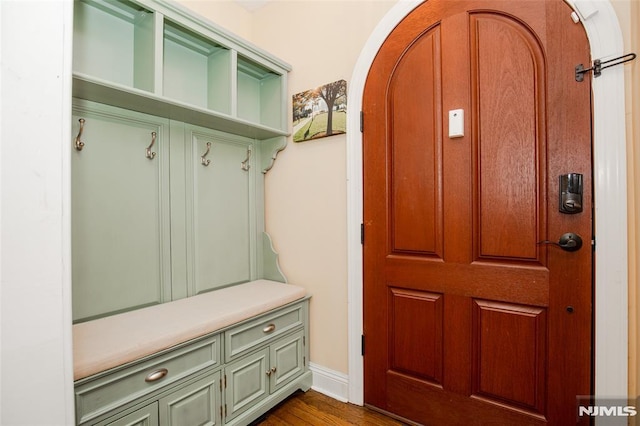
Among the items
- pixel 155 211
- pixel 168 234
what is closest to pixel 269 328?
pixel 168 234

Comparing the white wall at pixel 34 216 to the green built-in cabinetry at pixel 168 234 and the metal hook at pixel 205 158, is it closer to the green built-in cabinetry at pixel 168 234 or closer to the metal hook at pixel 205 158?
the green built-in cabinetry at pixel 168 234

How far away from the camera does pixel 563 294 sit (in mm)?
1292

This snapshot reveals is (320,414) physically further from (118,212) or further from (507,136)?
(507,136)

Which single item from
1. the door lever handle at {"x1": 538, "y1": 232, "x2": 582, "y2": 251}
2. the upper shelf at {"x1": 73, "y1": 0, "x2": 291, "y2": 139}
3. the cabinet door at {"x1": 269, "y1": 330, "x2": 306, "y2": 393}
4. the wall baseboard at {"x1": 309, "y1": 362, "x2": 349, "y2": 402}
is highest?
the upper shelf at {"x1": 73, "y1": 0, "x2": 291, "y2": 139}

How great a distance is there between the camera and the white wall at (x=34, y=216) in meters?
0.77

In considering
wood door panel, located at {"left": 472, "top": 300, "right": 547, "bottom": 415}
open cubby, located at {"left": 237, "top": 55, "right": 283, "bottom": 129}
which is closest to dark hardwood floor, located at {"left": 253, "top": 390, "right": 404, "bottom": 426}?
wood door panel, located at {"left": 472, "top": 300, "right": 547, "bottom": 415}

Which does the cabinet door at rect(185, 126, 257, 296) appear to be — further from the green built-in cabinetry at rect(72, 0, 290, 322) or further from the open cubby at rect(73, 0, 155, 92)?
the open cubby at rect(73, 0, 155, 92)

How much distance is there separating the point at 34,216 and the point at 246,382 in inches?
49.3

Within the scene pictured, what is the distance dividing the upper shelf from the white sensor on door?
1104mm

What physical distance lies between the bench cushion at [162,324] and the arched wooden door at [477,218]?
2.28 ft

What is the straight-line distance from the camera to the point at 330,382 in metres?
1.94

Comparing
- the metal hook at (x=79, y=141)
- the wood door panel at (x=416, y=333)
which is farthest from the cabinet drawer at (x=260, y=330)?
the metal hook at (x=79, y=141)

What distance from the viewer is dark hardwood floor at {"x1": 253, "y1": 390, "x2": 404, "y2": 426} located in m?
1.68

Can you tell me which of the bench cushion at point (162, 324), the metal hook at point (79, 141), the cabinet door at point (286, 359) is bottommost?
the cabinet door at point (286, 359)
